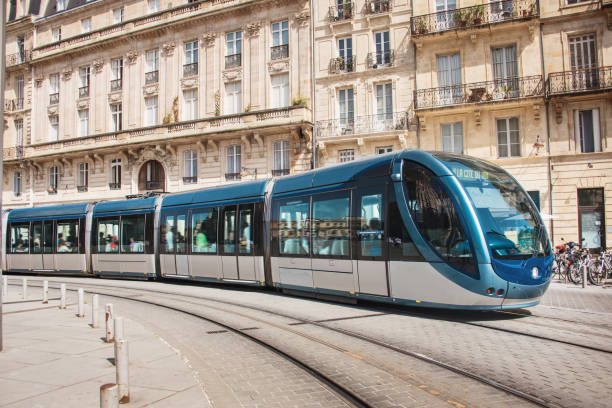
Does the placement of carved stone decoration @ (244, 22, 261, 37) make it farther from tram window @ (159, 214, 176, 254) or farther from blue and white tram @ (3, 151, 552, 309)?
tram window @ (159, 214, 176, 254)

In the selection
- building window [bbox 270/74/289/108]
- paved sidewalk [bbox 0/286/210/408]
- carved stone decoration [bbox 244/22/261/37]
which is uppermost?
carved stone decoration [bbox 244/22/261/37]

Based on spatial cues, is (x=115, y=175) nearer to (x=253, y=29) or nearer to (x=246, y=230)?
(x=253, y=29)

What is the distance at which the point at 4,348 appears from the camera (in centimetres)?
697

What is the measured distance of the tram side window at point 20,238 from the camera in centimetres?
2116

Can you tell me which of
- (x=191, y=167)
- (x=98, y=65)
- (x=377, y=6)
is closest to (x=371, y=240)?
(x=377, y=6)

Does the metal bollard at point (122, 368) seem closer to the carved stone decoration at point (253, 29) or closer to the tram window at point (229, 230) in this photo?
the tram window at point (229, 230)

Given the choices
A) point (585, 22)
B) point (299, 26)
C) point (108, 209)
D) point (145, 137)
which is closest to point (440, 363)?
point (108, 209)

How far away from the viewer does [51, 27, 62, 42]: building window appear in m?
34.8

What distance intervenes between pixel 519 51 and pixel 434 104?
13.3ft

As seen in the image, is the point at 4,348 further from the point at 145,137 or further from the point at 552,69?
the point at 145,137

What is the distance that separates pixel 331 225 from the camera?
10609 millimetres

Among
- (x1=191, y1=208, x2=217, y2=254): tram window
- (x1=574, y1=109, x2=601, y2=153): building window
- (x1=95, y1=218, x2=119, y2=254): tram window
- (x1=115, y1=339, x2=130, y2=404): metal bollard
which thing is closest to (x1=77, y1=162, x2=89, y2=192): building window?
(x1=95, y1=218, x2=119, y2=254): tram window

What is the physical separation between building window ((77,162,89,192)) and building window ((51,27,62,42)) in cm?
969

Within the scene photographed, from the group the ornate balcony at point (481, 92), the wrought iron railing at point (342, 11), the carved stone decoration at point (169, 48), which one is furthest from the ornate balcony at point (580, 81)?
the carved stone decoration at point (169, 48)
